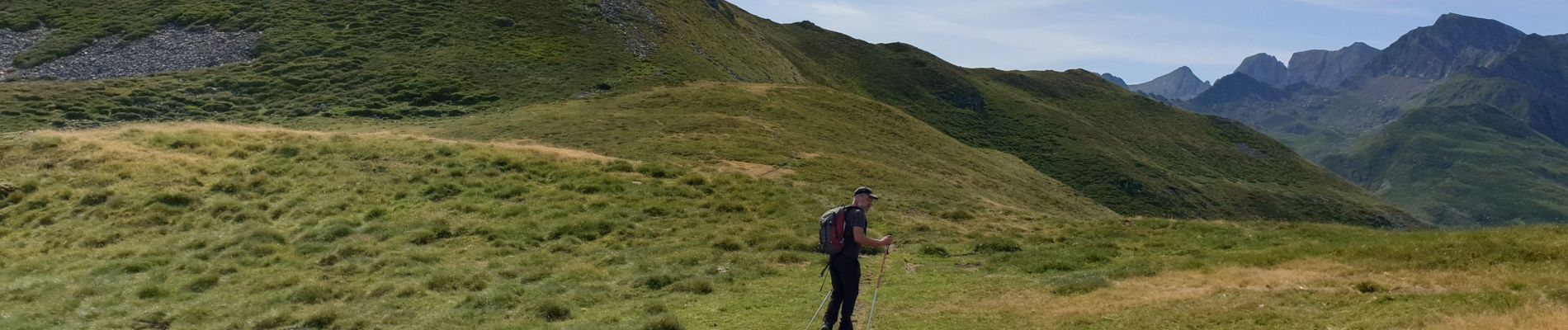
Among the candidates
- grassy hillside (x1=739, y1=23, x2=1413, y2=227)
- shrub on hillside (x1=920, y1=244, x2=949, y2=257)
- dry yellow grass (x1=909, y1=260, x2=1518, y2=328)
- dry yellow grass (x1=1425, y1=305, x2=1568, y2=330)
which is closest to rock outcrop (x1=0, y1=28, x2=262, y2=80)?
shrub on hillside (x1=920, y1=244, x2=949, y2=257)

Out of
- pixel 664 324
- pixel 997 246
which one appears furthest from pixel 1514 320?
pixel 997 246

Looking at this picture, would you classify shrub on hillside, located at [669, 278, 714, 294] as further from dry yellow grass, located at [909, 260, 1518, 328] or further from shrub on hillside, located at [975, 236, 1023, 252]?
shrub on hillside, located at [975, 236, 1023, 252]

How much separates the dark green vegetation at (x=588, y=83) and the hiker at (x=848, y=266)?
53.5 metres

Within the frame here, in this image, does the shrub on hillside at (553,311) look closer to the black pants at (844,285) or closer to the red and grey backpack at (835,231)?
the black pants at (844,285)

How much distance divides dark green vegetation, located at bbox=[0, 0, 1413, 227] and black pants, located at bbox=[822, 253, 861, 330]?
53519 mm

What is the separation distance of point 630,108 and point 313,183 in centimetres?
3127

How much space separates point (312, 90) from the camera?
2559 inches

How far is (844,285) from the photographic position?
1326cm

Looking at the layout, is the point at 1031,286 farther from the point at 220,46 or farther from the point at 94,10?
the point at 94,10

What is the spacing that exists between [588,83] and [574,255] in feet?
163

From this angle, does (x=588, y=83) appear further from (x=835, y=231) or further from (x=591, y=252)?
(x=835, y=231)

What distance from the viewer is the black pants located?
43.3 feet

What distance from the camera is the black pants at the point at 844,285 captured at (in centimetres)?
1319

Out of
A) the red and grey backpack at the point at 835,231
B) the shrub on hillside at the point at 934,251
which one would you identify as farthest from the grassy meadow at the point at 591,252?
the red and grey backpack at the point at 835,231
